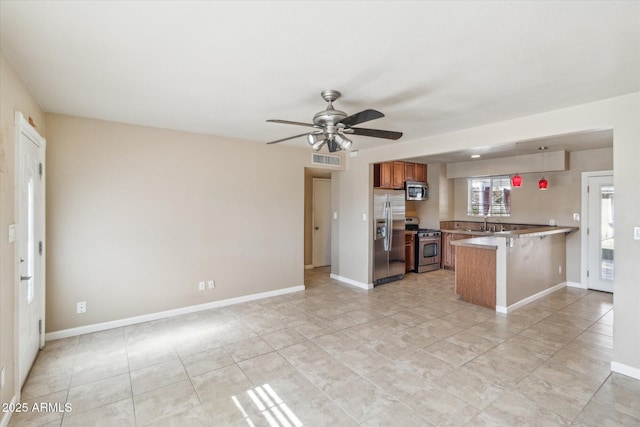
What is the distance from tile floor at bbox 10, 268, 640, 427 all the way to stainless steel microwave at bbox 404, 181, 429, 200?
3081 mm

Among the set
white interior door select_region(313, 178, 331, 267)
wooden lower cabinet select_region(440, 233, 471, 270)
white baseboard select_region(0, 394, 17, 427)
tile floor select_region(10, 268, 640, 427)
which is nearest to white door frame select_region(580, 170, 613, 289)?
tile floor select_region(10, 268, 640, 427)

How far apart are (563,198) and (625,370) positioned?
397 centimetres

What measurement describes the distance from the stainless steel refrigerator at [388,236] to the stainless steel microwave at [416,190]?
730mm

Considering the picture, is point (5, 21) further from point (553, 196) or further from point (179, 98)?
point (553, 196)

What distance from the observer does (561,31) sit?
1.80 metres

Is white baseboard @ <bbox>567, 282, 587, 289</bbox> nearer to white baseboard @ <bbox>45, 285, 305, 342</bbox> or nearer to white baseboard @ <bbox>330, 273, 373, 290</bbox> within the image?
white baseboard @ <bbox>330, 273, 373, 290</bbox>

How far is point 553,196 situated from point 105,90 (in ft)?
23.6

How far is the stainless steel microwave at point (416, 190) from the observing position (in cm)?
682

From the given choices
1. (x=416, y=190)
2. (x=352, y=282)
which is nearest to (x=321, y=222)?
(x=352, y=282)

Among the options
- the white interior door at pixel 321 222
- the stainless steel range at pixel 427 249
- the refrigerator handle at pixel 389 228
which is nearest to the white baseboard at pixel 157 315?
the refrigerator handle at pixel 389 228

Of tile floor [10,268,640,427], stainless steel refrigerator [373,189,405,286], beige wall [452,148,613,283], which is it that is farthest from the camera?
stainless steel refrigerator [373,189,405,286]

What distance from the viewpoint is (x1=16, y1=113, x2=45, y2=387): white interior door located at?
2.44 meters

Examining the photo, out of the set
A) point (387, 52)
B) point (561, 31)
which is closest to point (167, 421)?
point (387, 52)

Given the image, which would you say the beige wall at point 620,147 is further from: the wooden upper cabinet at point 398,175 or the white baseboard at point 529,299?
the wooden upper cabinet at point 398,175
